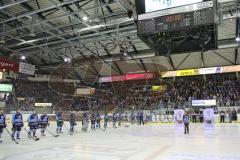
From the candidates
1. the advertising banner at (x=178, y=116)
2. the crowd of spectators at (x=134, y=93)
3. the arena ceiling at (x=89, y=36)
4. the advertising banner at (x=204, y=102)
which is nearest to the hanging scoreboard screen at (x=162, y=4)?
the arena ceiling at (x=89, y=36)

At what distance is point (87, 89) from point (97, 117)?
1512 cm

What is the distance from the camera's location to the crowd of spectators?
29.3 metres

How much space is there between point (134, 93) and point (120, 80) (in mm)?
2255

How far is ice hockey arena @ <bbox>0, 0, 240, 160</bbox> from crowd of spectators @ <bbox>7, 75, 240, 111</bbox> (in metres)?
0.12

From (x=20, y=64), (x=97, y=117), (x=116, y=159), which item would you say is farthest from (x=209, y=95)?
(x=116, y=159)

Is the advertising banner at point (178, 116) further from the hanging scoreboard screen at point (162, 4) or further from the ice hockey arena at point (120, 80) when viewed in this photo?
the hanging scoreboard screen at point (162, 4)

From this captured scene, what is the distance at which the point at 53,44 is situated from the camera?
23.2 m

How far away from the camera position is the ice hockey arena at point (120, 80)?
20.3ft

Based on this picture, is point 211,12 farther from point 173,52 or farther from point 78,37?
point 78,37

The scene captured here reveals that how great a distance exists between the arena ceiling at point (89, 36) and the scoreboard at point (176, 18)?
1625 mm

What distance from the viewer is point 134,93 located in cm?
3388

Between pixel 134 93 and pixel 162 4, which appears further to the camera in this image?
pixel 134 93

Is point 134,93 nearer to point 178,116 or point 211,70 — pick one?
point 178,116

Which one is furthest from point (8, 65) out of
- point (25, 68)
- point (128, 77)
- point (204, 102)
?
point (204, 102)
